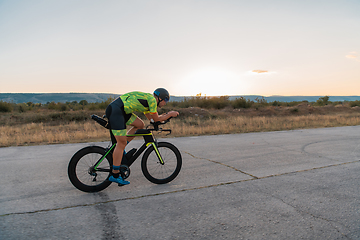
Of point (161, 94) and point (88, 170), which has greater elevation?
point (161, 94)

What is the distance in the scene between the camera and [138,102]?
457 centimetres

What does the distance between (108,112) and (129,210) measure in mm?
1700

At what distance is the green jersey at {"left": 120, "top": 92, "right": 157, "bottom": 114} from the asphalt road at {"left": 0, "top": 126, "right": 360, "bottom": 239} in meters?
1.46

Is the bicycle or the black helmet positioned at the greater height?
the black helmet

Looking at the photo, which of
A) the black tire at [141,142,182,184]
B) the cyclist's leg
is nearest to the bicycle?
the black tire at [141,142,182,184]

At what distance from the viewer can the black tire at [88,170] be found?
14.7 ft

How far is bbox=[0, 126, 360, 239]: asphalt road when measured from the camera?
324cm

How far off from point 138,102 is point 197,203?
1950mm

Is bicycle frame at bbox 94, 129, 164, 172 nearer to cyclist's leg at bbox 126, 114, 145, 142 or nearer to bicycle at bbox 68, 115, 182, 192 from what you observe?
bicycle at bbox 68, 115, 182, 192

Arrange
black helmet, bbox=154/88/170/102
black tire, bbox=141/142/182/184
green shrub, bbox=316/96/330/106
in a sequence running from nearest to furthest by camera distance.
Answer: black helmet, bbox=154/88/170/102
black tire, bbox=141/142/182/184
green shrub, bbox=316/96/330/106

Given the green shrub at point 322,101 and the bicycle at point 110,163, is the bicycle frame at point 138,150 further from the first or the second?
the green shrub at point 322,101

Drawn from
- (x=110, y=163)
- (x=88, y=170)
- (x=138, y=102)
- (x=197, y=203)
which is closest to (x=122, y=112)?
(x=138, y=102)

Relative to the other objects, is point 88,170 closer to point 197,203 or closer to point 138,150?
point 138,150

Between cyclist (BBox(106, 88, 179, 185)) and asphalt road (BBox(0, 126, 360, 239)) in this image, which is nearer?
asphalt road (BBox(0, 126, 360, 239))
